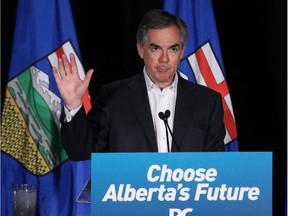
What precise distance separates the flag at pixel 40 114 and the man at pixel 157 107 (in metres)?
0.72

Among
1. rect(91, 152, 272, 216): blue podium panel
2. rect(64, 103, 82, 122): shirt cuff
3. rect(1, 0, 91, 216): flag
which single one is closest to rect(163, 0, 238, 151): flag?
rect(1, 0, 91, 216): flag

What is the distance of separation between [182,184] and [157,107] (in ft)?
3.71

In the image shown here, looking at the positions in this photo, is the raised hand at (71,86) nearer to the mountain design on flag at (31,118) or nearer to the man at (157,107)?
the man at (157,107)

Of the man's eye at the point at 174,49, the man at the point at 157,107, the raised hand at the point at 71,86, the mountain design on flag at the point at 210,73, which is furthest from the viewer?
the mountain design on flag at the point at 210,73

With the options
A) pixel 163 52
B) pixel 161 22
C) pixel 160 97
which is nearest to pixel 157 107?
pixel 160 97

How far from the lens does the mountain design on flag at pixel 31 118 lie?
3.04m

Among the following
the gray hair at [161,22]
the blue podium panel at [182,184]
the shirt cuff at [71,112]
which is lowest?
the blue podium panel at [182,184]

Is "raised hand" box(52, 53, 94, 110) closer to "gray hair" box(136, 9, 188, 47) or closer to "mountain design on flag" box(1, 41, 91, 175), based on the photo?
"gray hair" box(136, 9, 188, 47)

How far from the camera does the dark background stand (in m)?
3.10

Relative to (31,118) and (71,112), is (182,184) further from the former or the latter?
(31,118)

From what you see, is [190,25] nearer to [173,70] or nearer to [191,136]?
[173,70]

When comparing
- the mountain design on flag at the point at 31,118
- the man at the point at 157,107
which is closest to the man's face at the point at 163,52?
the man at the point at 157,107

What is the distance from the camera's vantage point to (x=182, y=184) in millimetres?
1341

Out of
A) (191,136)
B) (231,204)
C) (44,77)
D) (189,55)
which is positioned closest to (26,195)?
(191,136)
